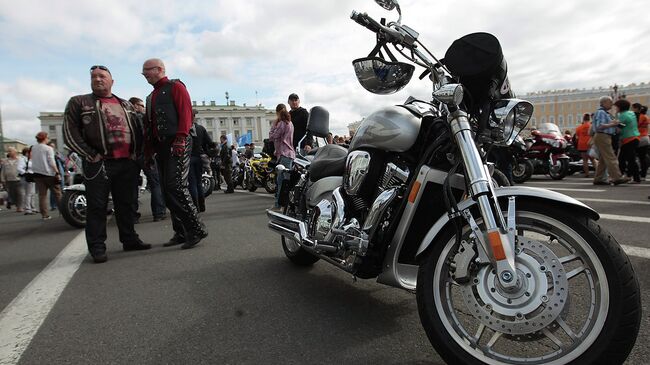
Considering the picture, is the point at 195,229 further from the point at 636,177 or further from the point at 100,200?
the point at 636,177

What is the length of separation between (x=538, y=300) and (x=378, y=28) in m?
1.33

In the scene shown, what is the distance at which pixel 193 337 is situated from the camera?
2121 millimetres

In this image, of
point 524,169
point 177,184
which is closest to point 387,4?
point 177,184

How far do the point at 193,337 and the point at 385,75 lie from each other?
1.59 m

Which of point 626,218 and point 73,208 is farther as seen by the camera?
point 73,208

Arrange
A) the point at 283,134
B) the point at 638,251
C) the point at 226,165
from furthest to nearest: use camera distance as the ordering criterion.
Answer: the point at 226,165 → the point at 283,134 → the point at 638,251

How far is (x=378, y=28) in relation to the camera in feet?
6.46

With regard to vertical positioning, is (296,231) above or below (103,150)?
below

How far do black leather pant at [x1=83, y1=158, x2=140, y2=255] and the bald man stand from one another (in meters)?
0.37

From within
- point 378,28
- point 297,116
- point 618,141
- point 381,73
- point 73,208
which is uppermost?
point 297,116

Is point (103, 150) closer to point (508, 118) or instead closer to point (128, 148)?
point (128, 148)

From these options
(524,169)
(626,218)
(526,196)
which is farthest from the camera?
(524,169)

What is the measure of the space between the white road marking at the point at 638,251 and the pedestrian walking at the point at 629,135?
19.0 feet

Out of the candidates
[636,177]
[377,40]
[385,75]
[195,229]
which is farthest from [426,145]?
[636,177]
